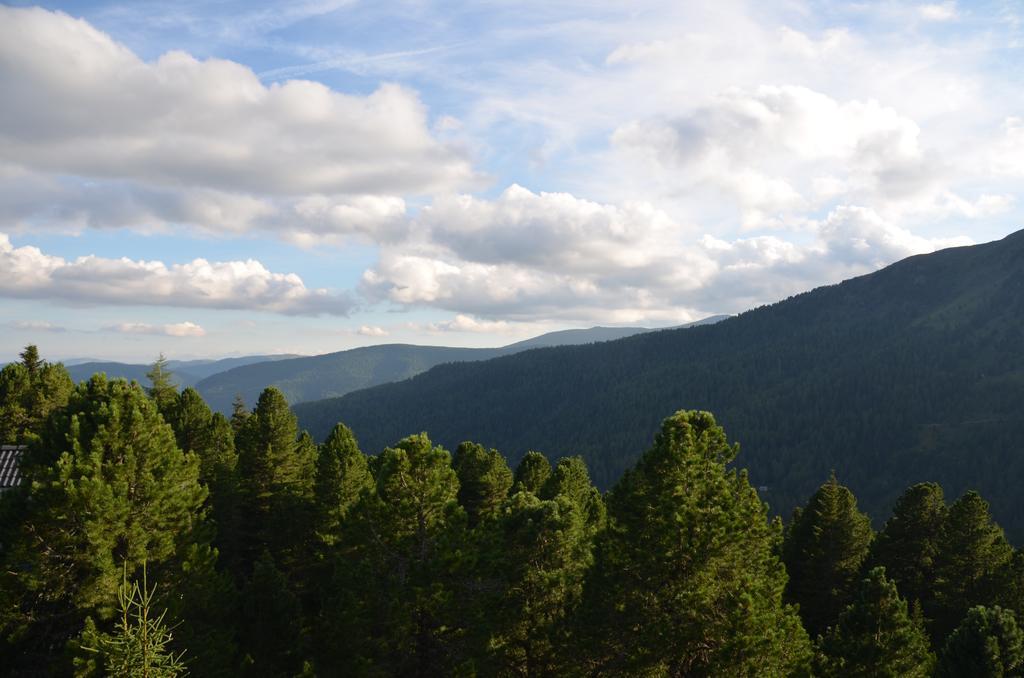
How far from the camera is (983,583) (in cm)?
3438

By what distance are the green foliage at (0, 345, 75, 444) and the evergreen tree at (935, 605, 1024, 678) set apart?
49377 millimetres

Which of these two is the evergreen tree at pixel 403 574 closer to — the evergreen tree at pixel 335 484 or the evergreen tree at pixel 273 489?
the evergreen tree at pixel 335 484

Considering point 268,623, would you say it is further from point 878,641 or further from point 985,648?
point 985,648

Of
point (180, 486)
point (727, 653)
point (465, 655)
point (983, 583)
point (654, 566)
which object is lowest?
point (983, 583)

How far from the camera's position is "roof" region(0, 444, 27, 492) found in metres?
30.6

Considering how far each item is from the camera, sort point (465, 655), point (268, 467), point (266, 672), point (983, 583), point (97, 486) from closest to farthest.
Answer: point (97, 486) → point (465, 655) → point (266, 672) → point (983, 583) → point (268, 467)

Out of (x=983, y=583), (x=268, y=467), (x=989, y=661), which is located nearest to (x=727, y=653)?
(x=989, y=661)

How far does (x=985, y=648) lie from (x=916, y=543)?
1534 cm

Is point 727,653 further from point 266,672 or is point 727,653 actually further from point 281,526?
point 281,526

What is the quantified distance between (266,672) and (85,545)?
35.8ft

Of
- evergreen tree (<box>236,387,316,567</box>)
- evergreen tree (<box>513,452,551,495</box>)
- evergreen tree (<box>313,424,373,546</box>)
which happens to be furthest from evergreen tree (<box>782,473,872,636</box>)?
evergreen tree (<box>236,387,316,567</box>)

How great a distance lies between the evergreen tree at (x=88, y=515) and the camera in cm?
1927

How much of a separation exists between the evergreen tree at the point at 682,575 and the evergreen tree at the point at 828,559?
2099 centimetres

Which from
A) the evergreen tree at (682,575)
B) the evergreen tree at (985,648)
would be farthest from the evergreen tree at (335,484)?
the evergreen tree at (985,648)
